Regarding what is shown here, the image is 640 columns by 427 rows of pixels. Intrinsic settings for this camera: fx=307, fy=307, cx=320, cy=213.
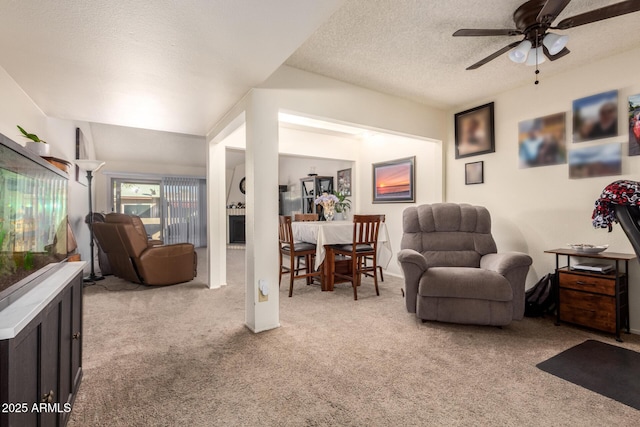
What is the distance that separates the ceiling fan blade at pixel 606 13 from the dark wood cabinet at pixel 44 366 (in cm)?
295

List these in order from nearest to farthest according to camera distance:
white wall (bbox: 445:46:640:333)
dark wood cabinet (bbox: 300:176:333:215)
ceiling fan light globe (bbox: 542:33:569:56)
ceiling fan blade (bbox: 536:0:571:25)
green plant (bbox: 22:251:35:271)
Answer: green plant (bbox: 22:251:35:271)
ceiling fan blade (bbox: 536:0:571:25)
ceiling fan light globe (bbox: 542:33:569:56)
white wall (bbox: 445:46:640:333)
dark wood cabinet (bbox: 300:176:333:215)

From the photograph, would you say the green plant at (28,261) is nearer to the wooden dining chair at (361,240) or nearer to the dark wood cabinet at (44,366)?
the dark wood cabinet at (44,366)

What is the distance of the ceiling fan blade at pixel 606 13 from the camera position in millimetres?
1694

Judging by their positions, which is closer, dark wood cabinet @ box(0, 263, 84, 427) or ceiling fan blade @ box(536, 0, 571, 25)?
dark wood cabinet @ box(0, 263, 84, 427)

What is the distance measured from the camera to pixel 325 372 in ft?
6.30

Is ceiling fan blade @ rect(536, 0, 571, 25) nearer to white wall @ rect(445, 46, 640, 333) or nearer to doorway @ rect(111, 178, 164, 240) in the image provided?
white wall @ rect(445, 46, 640, 333)

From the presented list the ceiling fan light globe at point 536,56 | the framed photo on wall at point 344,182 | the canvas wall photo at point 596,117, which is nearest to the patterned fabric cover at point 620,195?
the ceiling fan light globe at point 536,56

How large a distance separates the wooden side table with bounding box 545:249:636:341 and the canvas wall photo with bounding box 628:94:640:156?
2.96 feet

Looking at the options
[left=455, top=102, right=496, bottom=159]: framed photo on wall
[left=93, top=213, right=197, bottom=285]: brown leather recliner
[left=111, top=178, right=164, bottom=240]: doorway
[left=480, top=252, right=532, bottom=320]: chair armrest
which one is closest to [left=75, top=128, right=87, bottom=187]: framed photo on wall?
[left=93, top=213, right=197, bottom=285]: brown leather recliner

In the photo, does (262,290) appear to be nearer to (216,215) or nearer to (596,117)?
(216,215)

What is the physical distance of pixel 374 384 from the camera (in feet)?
5.86

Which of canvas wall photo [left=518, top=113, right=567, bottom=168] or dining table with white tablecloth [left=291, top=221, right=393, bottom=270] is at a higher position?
canvas wall photo [left=518, top=113, right=567, bottom=168]

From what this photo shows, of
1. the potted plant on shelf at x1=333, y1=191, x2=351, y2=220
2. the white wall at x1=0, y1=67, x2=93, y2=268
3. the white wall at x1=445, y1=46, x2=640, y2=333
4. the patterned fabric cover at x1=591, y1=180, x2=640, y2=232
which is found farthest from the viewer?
the potted plant on shelf at x1=333, y1=191, x2=351, y2=220

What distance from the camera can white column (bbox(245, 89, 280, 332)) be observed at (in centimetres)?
261
